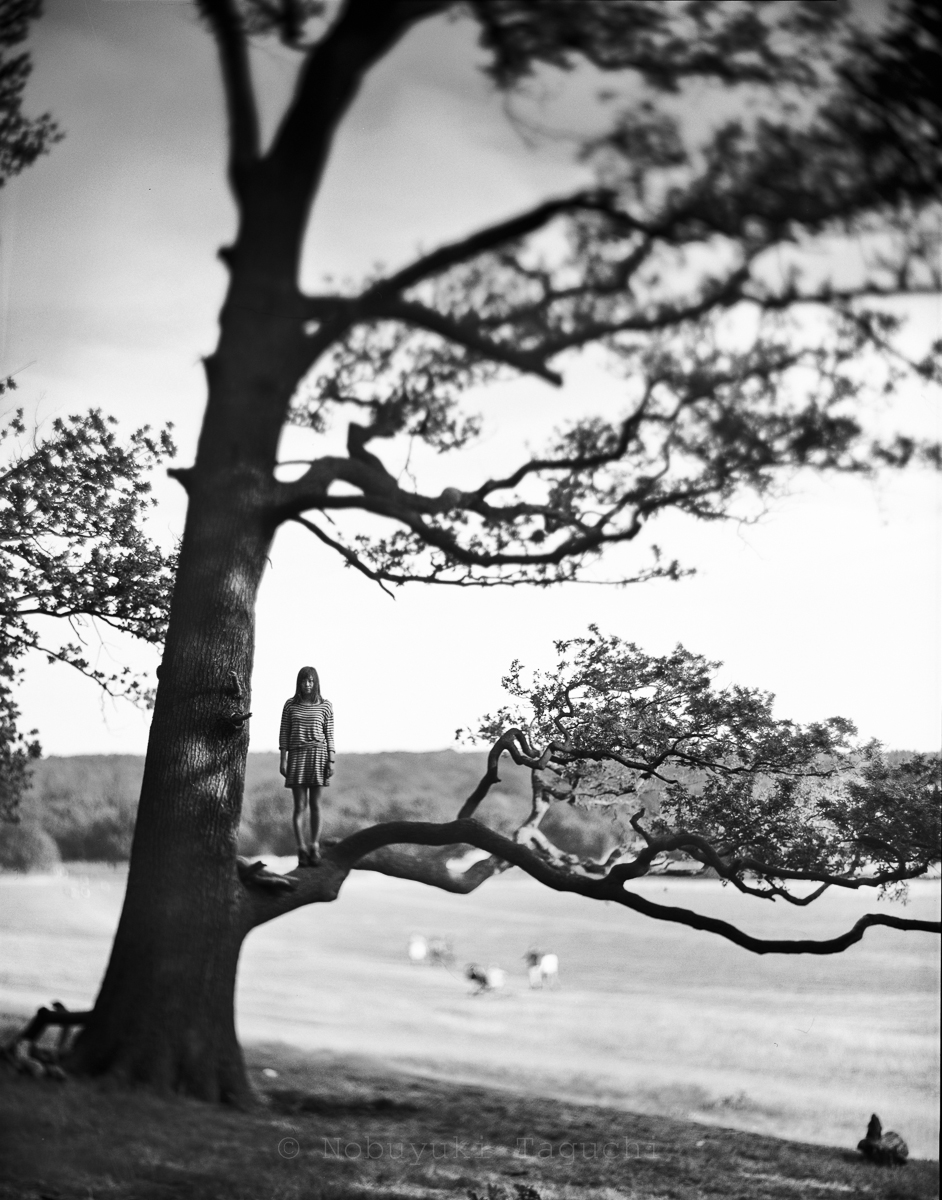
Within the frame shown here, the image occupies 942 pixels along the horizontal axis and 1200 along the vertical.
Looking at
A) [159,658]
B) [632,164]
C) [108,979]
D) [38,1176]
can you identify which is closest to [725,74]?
[632,164]

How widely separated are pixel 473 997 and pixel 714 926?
3.57 feet

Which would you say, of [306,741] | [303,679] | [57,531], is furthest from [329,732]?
[57,531]

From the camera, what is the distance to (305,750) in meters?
4.96

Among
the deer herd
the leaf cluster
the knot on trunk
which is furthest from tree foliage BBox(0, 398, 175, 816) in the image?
the deer herd

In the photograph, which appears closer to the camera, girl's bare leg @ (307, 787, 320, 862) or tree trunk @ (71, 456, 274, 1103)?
tree trunk @ (71, 456, 274, 1103)

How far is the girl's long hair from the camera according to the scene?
195 inches

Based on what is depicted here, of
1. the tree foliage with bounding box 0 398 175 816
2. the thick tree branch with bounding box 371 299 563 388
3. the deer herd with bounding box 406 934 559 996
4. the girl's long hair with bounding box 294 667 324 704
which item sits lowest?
the deer herd with bounding box 406 934 559 996

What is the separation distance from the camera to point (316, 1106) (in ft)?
15.6

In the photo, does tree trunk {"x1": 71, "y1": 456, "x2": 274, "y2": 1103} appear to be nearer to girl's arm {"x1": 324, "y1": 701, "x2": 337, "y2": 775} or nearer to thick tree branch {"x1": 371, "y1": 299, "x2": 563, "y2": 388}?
girl's arm {"x1": 324, "y1": 701, "x2": 337, "y2": 775}

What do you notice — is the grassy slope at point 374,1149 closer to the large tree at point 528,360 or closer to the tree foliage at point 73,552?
the large tree at point 528,360

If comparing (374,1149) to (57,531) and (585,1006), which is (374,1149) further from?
(57,531)

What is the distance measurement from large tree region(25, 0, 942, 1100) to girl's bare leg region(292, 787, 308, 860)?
0.12m

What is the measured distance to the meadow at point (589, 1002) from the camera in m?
4.86

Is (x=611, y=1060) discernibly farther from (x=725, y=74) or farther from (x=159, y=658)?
(x=725, y=74)
